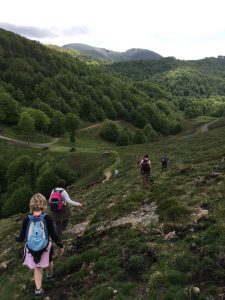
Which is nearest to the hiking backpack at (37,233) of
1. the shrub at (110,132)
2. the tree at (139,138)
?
the tree at (139,138)

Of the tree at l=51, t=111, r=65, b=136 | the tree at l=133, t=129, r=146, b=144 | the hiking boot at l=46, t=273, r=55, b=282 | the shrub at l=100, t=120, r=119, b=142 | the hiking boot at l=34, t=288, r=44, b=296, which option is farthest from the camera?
the shrub at l=100, t=120, r=119, b=142

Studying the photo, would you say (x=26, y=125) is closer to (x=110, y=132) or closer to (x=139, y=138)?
(x=139, y=138)

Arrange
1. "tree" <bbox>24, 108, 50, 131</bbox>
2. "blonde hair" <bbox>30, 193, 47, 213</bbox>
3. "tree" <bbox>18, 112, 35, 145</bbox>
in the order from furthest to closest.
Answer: "tree" <bbox>24, 108, 50, 131</bbox>
"tree" <bbox>18, 112, 35, 145</bbox>
"blonde hair" <bbox>30, 193, 47, 213</bbox>

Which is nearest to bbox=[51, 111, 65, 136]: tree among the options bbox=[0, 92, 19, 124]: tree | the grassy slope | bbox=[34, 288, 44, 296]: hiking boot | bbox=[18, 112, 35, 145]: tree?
bbox=[0, 92, 19, 124]: tree

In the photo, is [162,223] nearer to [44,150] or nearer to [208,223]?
[208,223]

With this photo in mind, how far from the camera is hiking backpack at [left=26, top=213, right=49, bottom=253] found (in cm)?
1349

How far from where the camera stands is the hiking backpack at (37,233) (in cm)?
1349

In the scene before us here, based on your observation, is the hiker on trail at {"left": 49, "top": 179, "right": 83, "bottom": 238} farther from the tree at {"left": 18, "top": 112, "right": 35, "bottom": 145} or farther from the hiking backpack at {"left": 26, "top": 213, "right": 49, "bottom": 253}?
the tree at {"left": 18, "top": 112, "right": 35, "bottom": 145}

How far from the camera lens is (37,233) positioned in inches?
532

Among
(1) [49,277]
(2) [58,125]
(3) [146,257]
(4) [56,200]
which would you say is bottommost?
(2) [58,125]

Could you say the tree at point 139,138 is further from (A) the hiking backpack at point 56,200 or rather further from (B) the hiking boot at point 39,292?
(B) the hiking boot at point 39,292

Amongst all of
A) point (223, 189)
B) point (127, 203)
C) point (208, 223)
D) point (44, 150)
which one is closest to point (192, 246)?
point (208, 223)

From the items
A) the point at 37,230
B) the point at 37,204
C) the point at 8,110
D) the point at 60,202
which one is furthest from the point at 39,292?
the point at 8,110

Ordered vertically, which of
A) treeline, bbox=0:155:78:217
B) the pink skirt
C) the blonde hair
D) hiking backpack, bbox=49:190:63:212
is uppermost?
the blonde hair
